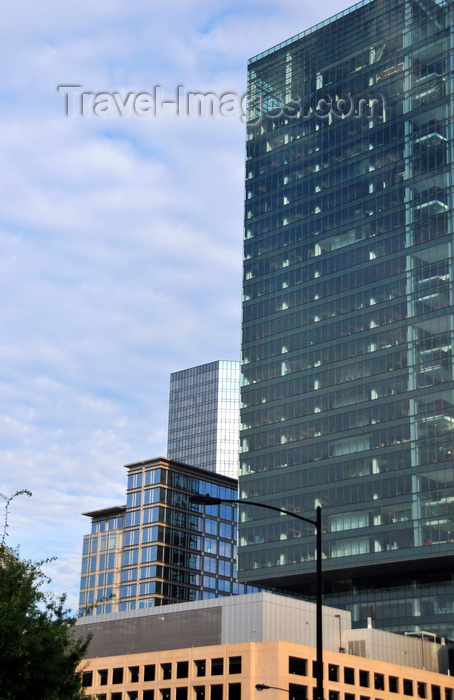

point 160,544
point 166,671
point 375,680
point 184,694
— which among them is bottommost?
point 184,694

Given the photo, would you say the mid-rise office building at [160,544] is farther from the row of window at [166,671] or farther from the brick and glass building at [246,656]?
the row of window at [166,671]

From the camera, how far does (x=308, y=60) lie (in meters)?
179

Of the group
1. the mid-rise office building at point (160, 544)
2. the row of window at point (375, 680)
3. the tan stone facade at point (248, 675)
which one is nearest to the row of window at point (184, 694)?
the tan stone facade at point (248, 675)

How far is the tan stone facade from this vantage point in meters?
99.1

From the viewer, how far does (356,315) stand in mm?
155250

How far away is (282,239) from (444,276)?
114 ft

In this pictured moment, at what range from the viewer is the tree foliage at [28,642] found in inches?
1347

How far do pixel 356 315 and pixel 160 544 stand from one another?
56.1 meters

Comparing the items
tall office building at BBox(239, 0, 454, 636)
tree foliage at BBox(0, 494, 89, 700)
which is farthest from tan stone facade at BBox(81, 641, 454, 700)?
tree foliage at BBox(0, 494, 89, 700)

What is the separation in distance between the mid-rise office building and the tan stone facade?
59.4 meters

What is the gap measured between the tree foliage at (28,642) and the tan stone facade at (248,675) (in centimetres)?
5896

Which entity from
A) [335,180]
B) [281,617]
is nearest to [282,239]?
[335,180]

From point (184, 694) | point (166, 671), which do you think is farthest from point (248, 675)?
point (166, 671)

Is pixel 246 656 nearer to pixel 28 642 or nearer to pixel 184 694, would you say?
pixel 184 694
